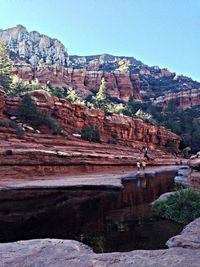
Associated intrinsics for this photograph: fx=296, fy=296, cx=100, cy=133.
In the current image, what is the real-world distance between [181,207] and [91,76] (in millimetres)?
107047

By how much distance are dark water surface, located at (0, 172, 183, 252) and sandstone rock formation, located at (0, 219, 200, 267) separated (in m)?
1.51

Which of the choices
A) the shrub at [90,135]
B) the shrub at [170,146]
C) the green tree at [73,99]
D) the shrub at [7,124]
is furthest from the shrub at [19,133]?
the shrub at [170,146]

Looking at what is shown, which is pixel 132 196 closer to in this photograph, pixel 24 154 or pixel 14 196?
pixel 14 196

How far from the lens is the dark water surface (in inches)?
368

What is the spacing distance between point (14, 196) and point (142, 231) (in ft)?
32.8

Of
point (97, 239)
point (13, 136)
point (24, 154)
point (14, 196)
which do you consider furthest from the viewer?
point (13, 136)

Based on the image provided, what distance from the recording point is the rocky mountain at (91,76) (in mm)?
104750

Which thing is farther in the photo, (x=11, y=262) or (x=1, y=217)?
(x=1, y=217)

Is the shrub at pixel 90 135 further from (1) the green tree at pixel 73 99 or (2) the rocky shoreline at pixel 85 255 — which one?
(2) the rocky shoreline at pixel 85 255

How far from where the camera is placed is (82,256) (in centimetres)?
643

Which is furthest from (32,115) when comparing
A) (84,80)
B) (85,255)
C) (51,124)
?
(84,80)

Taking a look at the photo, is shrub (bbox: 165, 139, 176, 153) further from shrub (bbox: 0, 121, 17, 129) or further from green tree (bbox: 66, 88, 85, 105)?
shrub (bbox: 0, 121, 17, 129)

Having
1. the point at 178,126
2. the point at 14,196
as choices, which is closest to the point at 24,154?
the point at 14,196

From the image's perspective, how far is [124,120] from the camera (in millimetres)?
61781
